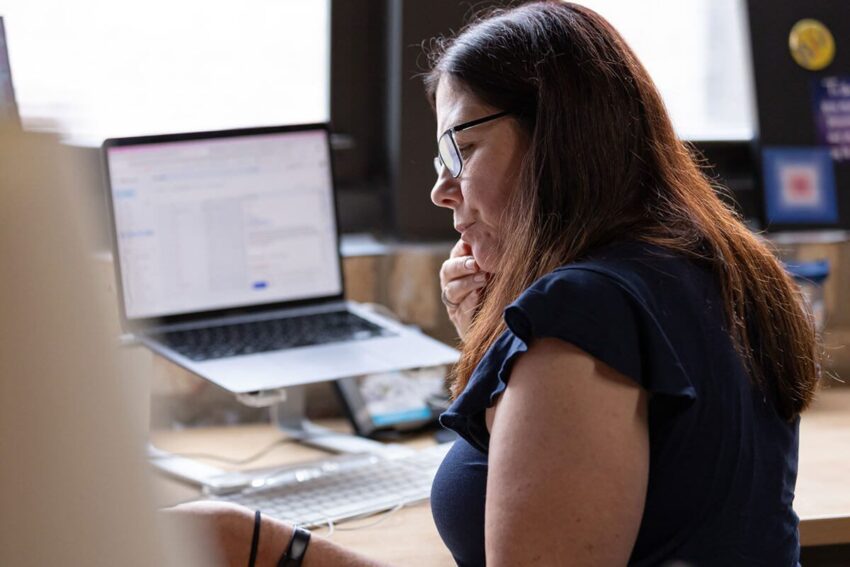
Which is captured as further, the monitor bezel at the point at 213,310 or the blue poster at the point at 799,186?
the blue poster at the point at 799,186

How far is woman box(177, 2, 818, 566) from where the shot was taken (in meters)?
1.02

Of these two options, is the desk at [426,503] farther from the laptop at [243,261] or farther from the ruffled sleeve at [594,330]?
the ruffled sleeve at [594,330]

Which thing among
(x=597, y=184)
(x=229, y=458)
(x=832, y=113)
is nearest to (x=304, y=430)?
(x=229, y=458)

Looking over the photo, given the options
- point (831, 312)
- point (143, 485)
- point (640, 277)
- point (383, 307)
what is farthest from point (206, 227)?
point (143, 485)

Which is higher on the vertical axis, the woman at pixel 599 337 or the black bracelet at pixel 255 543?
the woman at pixel 599 337

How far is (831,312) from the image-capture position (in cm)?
236

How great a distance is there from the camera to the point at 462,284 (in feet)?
5.10

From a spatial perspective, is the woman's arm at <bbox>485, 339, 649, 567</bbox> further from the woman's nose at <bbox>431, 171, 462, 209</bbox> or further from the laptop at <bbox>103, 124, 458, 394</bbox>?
the laptop at <bbox>103, 124, 458, 394</bbox>

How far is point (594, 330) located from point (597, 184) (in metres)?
0.21

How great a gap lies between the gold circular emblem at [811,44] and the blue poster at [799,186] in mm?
195

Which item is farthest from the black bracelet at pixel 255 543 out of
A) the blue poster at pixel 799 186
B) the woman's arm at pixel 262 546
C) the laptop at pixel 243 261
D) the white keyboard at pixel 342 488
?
the blue poster at pixel 799 186

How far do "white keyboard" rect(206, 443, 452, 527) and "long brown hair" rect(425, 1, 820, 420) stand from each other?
352mm

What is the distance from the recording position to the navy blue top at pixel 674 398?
3.43ft

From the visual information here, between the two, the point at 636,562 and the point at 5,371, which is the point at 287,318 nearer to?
the point at 636,562
